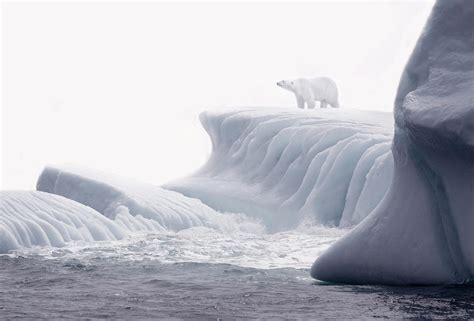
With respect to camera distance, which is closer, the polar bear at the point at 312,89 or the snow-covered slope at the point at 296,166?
the snow-covered slope at the point at 296,166

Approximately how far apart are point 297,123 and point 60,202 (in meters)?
5.14

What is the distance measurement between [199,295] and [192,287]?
18.2 inches

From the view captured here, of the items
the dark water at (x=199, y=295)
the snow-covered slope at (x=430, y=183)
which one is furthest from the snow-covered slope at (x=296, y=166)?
the snow-covered slope at (x=430, y=183)

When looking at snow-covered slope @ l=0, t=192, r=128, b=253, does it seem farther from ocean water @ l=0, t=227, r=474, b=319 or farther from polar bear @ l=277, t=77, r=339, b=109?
polar bear @ l=277, t=77, r=339, b=109

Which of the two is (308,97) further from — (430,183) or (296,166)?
(430,183)

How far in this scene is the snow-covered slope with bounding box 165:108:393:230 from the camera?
13789mm

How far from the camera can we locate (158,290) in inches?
317

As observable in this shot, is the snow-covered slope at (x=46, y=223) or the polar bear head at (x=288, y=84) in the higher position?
the polar bear head at (x=288, y=84)

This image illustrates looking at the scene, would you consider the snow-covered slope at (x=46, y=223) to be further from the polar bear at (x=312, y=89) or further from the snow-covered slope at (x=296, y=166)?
the polar bear at (x=312, y=89)

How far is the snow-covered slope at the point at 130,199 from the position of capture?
1348 cm

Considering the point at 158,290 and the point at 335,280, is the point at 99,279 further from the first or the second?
the point at 335,280

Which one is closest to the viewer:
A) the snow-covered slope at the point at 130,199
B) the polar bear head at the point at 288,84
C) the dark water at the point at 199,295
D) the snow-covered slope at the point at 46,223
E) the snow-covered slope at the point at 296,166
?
the dark water at the point at 199,295

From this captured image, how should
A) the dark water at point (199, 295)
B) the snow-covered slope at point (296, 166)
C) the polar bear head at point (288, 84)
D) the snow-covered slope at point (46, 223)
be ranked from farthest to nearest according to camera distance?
the polar bear head at point (288, 84) < the snow-covered slope at point (296, 166) < the snow-covered slope at point (46, 223) < the dark water at point (199, 295)

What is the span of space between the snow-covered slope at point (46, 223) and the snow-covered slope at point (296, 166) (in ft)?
10.5
